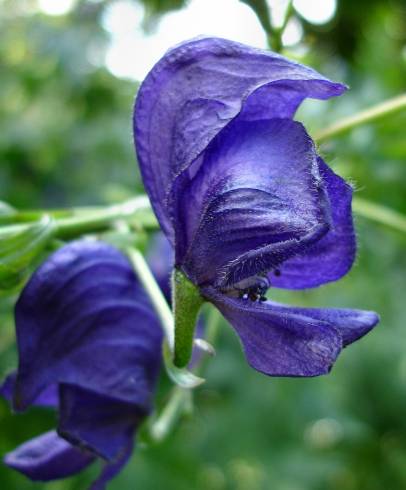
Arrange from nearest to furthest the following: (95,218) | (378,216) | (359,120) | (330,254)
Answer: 1. (330,254)
2. (95,218)
3. (359,120)
4. (378,216)

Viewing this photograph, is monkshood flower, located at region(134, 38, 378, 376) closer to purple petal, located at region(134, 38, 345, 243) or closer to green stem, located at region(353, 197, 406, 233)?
purple petal, located at region(134, 38, 345, 243)

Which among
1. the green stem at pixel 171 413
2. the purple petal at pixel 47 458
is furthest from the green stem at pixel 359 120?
the purple petal at pixel 47 458

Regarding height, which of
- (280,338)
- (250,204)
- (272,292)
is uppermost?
(250,204)

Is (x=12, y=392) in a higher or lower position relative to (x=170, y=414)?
higher

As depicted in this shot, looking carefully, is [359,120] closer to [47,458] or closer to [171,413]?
[171,413]

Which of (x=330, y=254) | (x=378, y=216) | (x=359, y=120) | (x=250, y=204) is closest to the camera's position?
(x=250, y=204)

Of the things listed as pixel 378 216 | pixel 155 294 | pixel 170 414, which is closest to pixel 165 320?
pixel 155 294

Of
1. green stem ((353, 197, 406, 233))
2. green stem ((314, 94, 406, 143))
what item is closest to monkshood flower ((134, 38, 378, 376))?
green stem ((314, 94, 406, 143))

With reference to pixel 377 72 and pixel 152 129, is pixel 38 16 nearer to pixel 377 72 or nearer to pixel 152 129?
pixel 377 72
